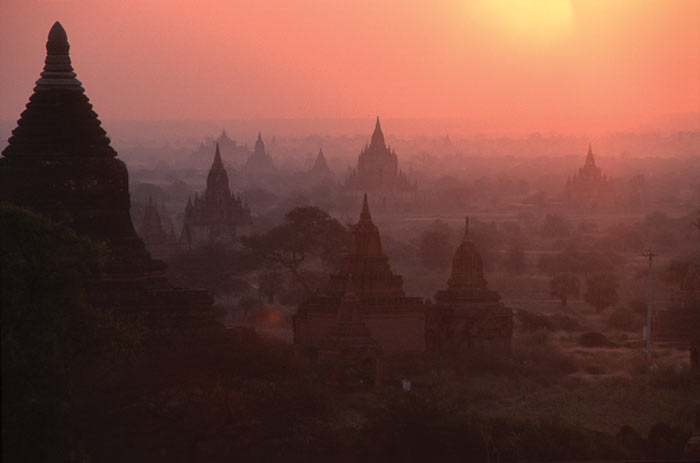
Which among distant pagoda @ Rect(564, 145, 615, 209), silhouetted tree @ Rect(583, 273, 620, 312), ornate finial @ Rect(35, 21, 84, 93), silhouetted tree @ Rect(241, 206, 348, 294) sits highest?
ornate finial @ Rect(35, 21, 84, 93)

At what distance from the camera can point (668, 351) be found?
4409 centimetres

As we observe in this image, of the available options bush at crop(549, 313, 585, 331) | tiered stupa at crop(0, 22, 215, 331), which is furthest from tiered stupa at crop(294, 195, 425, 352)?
bush at crop(549, 313, 585, 331)

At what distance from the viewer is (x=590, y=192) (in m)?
152

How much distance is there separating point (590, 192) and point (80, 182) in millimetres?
121818

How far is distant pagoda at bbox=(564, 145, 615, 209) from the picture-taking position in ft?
497

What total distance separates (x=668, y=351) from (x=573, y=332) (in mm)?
6727

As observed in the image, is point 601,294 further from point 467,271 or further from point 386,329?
point 386,329

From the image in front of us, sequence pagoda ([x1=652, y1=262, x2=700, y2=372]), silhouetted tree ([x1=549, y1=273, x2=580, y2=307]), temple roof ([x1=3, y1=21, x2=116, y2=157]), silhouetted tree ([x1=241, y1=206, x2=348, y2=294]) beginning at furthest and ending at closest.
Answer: silhouetted tree ([x1=549, y1=273, x2=580, y2=307]) < silhouetted tree ([x1=241, y1=206, x2=348, y2=294]) < pagoda ([x1=652, y1=262, x2=700, y2=372]) < temple roof ([x1=3, y1=21, x2=116, y2=157])

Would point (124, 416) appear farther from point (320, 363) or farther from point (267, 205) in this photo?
point (267, 205)

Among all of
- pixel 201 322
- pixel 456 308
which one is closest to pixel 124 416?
pixel 201 322

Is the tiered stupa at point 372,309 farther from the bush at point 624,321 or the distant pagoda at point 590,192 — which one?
the distant pagoda at point 590,192

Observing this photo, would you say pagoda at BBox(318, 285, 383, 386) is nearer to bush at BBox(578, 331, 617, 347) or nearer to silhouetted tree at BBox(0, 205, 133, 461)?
silhouetted tree at BBox(0, 205, 133, 461)

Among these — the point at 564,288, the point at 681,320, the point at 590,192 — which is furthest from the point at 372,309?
the point at 590,192

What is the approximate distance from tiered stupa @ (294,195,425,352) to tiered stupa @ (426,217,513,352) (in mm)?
1102
